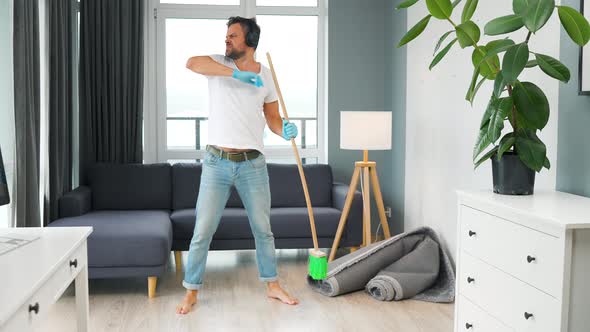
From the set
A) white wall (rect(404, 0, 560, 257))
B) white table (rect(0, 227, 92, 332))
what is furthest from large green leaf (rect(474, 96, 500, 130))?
white table (rect(0, 227, 92, 332))

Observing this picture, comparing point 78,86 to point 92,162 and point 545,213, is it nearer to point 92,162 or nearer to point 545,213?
point 92,162

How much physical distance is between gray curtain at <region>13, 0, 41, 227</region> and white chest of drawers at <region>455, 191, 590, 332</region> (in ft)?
8.16

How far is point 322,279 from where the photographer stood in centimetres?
394

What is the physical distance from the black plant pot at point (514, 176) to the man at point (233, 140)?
139cm

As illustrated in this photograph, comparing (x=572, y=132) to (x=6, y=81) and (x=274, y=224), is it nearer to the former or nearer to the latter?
(x=274, y=224)

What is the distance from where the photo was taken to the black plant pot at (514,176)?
2.63 m

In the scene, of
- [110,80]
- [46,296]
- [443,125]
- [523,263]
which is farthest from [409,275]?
[110,80]

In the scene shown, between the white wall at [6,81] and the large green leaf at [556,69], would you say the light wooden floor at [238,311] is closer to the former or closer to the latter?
the white wall at [6,81]

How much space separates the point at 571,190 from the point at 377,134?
1.75m

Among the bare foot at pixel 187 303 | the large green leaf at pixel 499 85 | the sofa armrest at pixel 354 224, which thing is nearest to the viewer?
the large green leaf at pixel 499 85

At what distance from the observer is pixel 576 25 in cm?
233

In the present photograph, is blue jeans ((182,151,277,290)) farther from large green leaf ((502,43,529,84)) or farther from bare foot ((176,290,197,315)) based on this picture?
large green leaf ((502,43,529,84))

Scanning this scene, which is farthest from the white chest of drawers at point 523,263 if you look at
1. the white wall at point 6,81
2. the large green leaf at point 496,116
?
the white wall at point 6,81

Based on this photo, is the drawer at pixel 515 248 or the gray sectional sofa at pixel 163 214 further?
the gray sectional sofa at pixel 163 214
